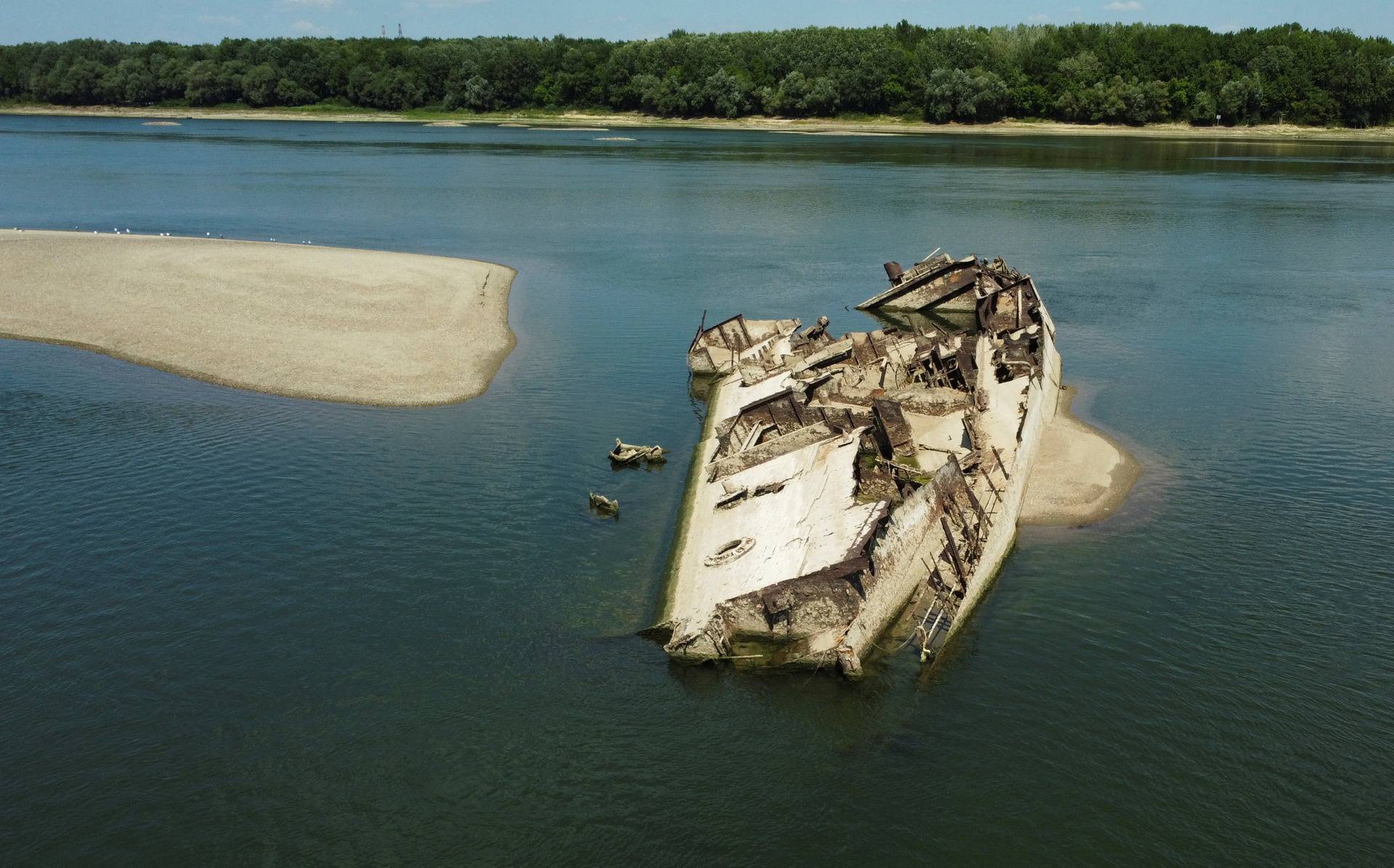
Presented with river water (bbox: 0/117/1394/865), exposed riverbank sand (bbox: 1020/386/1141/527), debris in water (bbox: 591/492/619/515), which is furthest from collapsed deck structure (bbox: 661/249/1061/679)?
debris in water (bbox: 591/492/619/515)

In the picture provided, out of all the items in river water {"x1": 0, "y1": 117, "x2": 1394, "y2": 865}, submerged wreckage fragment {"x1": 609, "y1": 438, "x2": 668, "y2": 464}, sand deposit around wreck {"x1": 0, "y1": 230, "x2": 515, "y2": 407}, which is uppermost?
sand deposit around wreck {"x1": 0, "y1": 230, "x2": 515, "y2": 407}

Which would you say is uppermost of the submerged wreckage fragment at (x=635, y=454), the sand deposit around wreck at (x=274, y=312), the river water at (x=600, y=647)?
the sand deposit around wreck at (x=274, y=312)

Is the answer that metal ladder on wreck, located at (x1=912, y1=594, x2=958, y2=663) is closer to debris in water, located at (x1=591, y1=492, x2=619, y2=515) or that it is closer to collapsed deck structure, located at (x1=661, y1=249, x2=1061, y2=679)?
collapsed deck structure, located at (x1=661, y1=249, x2=1061, y2=679)

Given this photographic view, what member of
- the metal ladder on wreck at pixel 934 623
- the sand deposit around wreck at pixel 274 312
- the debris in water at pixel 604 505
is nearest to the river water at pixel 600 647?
the debris in water at pixel 604 505

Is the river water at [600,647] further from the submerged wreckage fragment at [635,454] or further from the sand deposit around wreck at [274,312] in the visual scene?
the sand deposit around wreck at [274,312]

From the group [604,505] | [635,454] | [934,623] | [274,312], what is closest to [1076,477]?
[934,623]

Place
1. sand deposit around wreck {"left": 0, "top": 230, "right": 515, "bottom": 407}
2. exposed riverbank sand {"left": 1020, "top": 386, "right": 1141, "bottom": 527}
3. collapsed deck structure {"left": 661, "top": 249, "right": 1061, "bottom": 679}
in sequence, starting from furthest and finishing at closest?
sand deposit around wreck {"left": 0, "top": 230, "right": 515, "bottom": 407} → exposed riverbank sand {"left": 1020, "top": 386, "right": 1141, "bottom": 527} → collapsed deck structure {"left": 661, "top": 249, "right": 1061, "bottom": 679}
